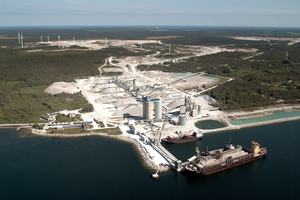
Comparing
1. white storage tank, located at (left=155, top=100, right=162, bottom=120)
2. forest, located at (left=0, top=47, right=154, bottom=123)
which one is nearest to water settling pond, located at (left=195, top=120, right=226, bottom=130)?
white storage tank, located at (left=155, top=100, right=162, bottom=120)

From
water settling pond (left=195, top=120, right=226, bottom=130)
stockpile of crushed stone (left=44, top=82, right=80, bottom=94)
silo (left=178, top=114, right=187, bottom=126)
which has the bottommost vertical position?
water settling pond (left=195, top=120, right=226, bottom=130)

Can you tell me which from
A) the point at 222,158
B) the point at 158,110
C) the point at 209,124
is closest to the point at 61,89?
the point at 158,110

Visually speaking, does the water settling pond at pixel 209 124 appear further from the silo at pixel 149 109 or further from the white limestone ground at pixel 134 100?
the silo at pixel 149 109

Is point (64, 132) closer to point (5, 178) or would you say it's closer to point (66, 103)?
point (5, 178)

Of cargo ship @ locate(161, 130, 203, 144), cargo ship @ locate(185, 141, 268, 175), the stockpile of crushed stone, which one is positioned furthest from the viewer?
the stockpile of crushed stone

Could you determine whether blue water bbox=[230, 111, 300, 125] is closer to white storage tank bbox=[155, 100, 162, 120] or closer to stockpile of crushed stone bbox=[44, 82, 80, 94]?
white storage tank bbox=[155, 100, 162, 120]

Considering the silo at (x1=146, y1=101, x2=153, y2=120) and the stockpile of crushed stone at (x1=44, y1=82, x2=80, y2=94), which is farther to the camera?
the stockpile of crushed stone at (x1=44, y1=82, x2=80, y2=94)

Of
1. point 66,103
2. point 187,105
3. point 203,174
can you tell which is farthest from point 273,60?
point 203,174
